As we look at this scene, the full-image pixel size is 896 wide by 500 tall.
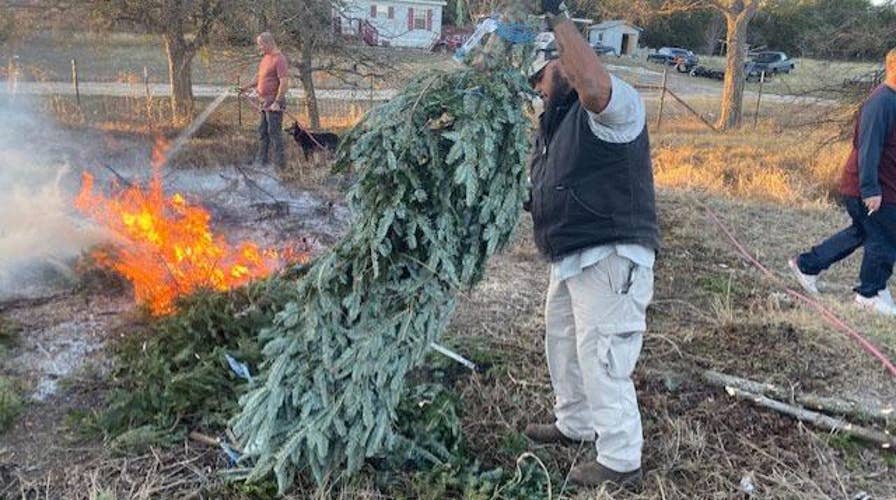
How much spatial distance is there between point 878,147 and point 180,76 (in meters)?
11.8

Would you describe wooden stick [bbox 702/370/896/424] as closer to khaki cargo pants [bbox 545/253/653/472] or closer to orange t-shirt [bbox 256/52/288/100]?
khaki cargo pants [bbox 545/253/653/472]

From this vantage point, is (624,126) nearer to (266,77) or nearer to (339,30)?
(266,77)

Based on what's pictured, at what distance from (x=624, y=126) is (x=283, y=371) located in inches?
70.1

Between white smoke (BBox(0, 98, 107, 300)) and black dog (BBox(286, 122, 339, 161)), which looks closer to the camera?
white smoke (BBox(0, 98, 107, 300))

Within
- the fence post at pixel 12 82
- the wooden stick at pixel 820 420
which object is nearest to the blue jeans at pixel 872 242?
the wooden stick at pixel 820 420

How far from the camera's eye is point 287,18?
12.6 meters

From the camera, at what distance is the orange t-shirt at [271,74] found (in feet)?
32.9

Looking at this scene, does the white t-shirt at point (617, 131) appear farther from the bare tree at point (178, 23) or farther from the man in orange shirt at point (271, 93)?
the bare tree at point (178, 23)

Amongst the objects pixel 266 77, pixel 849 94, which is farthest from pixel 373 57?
pixel 849 94

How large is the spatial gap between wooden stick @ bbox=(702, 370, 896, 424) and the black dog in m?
7.01

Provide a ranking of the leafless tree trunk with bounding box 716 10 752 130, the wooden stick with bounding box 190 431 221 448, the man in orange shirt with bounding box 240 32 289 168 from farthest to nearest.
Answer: the leafless tree trunk with bounding box 716 10 752 130, the man in orange shirt with bounding box 240 32 289 168, the wooden stick with bounding box 190 431 221 448

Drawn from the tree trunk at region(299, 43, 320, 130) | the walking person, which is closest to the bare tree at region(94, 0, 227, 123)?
the tree trunk at region(299, 43, 320, 130)

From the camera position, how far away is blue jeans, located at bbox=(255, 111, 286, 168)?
1023 centimetres

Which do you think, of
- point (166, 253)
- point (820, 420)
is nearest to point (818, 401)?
point (820, 420)
